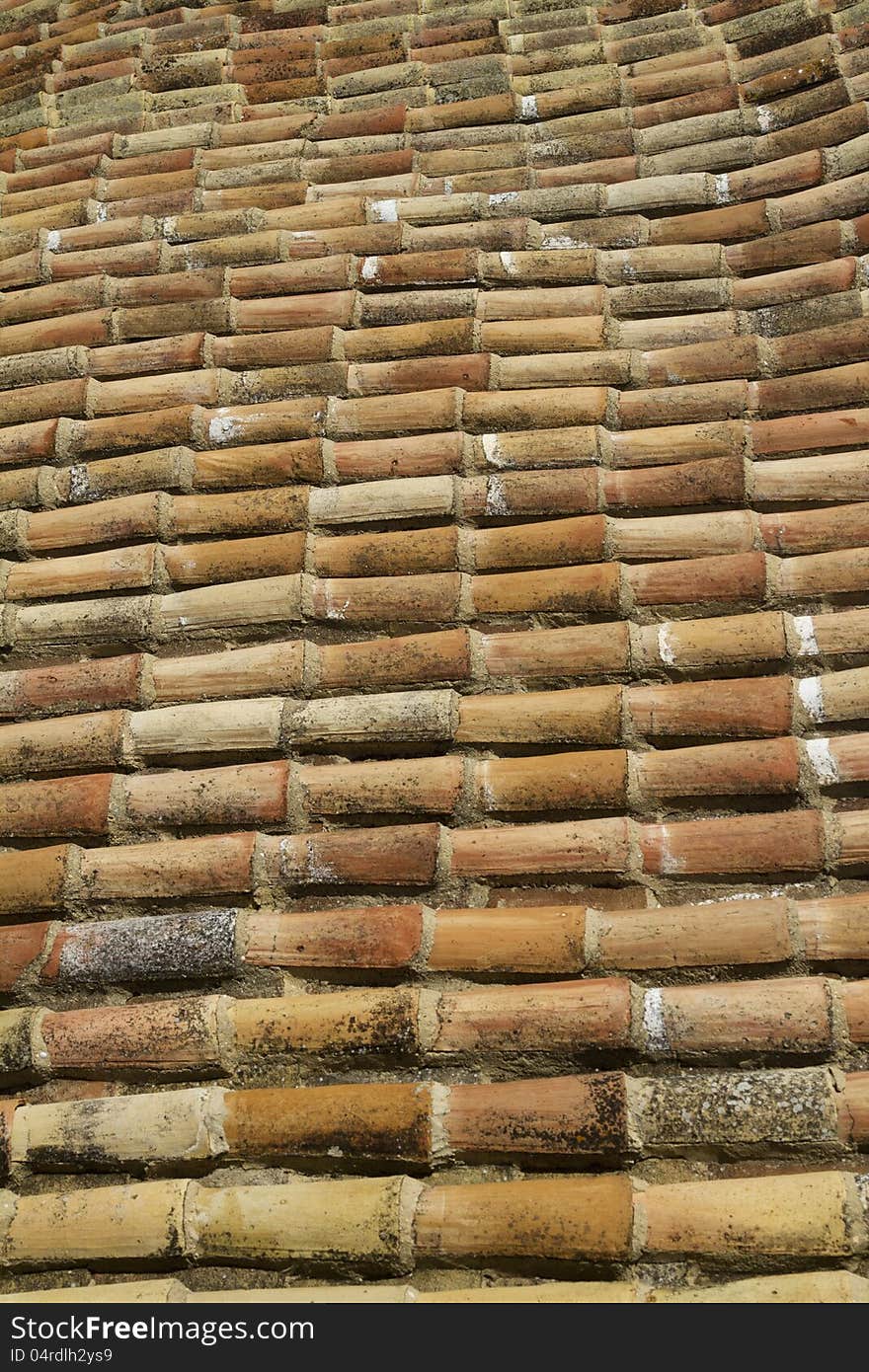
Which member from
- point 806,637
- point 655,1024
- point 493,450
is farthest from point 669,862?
point 493,450

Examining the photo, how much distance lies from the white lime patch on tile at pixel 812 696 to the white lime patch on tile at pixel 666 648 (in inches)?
10.6

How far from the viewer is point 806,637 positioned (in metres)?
2.33

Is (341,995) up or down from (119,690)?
down

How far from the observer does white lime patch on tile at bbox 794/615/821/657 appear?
2.32m

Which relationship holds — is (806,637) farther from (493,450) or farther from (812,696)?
(493,450)

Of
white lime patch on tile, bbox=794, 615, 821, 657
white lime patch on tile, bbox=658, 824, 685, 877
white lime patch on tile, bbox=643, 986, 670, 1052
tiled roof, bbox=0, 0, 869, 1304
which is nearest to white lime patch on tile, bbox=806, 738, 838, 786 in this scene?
tiled roof, bbox=0, 0, 869, 1304

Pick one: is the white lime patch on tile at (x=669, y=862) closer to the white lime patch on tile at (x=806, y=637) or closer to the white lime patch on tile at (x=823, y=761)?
the white lime patch on tile at (x=823, y=761)

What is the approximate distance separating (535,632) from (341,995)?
0.91m

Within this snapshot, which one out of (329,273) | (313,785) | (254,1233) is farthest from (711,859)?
(329,273)

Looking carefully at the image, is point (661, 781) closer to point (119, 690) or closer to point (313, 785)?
point (313, 785)

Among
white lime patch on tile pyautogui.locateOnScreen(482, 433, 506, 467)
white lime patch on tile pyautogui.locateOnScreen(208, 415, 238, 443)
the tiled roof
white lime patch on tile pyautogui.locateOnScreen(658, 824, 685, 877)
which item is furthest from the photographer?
white lime patch on tile pyautogui.locateOnScreen(208, 415, 238, 443)

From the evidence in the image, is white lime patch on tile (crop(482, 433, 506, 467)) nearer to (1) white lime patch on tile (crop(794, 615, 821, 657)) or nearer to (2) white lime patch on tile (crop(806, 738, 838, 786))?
(1) white lime patch on tile (crop(794, 615, 821, 657))

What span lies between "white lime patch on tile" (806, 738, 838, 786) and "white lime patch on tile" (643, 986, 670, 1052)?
1.88 ft

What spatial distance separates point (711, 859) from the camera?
7.00ft
